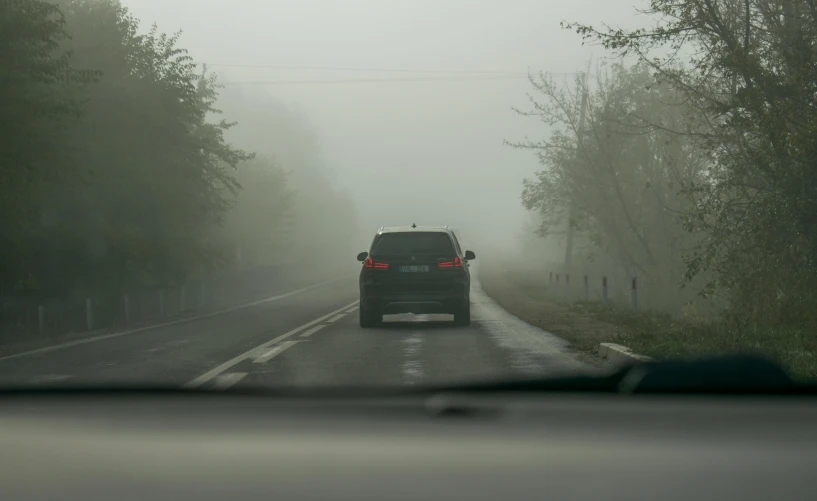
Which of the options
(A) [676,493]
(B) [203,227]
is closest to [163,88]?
(B) [203,227]

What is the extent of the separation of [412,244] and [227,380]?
8238 mm

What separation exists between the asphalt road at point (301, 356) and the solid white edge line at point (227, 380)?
0.01m

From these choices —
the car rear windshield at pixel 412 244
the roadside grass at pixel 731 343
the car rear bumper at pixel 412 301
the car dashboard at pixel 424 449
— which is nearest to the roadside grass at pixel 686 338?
the roadside grass at pixel 731 343

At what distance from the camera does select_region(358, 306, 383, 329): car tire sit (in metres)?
17.2

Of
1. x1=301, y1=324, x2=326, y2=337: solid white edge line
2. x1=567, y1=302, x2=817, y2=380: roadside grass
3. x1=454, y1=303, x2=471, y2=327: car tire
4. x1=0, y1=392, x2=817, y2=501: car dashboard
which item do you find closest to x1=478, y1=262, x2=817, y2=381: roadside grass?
x1=567, y1=302, x2=817, y2=380: roadside grass

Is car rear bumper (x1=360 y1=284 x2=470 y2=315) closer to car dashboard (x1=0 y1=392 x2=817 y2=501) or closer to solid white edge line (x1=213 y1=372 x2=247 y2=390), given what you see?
solid white edge line (x1=213 y1=372 x2=247 y2=390)

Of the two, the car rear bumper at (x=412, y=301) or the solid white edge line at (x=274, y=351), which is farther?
the car rear bumper at (x=412, y=301)

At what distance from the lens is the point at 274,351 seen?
12.9 m

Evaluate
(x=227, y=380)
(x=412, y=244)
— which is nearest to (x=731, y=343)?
(x=227, y=380)

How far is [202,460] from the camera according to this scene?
485cm

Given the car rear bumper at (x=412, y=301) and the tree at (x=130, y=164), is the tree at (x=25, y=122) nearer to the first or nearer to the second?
the tree at (x=130, y=164)

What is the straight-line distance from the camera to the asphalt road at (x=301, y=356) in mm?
9680

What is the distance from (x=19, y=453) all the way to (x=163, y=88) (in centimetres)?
2327

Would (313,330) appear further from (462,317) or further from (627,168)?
(627,168)
